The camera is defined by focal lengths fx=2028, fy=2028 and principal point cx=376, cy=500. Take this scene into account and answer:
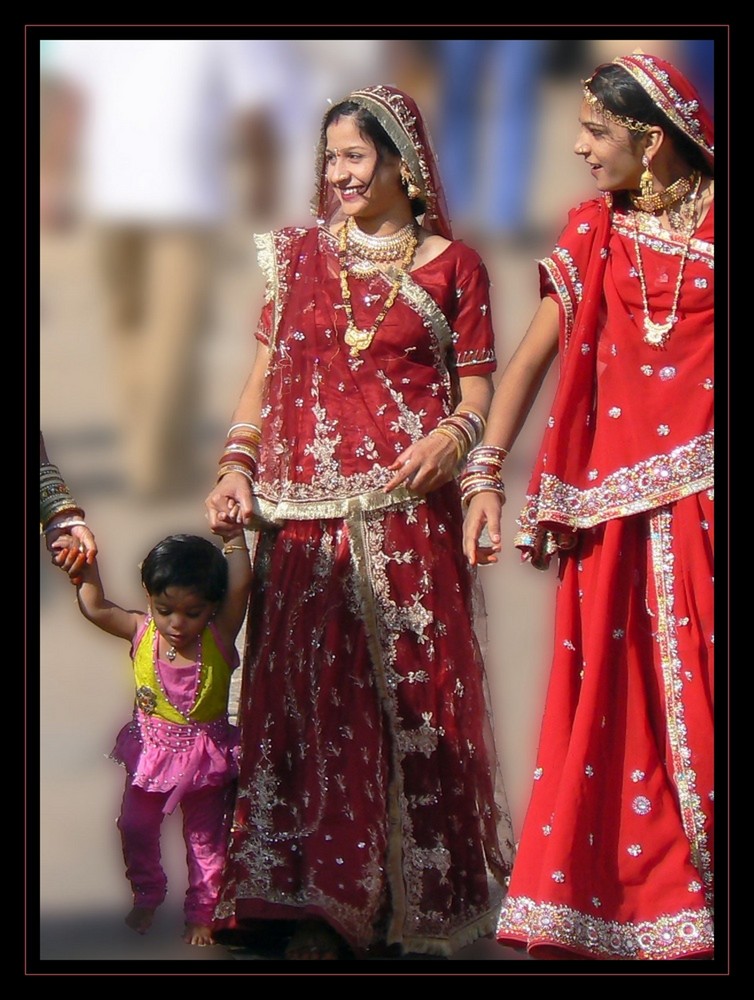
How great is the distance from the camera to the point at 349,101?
479 centimetres

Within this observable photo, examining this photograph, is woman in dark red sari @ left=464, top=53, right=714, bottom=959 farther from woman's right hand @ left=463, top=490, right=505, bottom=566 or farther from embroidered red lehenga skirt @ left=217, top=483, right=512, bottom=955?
embroidered red lehenga skirt @ left=217, top=483, right=512, bottom=955

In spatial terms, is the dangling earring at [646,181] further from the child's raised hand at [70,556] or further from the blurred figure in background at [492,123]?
the child's raised hand at [70,556]

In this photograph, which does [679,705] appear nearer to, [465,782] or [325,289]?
[465,782]

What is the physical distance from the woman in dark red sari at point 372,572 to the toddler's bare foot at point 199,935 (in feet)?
0.08

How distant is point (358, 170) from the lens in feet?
15.6

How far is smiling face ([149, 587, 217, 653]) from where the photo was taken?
4.75m

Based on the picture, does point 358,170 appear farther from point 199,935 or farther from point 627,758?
point 199,935

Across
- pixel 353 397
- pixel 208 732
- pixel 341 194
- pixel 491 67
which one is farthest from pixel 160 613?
pixel 491 67

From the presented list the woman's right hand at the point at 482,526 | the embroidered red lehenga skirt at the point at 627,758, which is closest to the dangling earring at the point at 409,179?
the woman's right hand at the point at 482,526

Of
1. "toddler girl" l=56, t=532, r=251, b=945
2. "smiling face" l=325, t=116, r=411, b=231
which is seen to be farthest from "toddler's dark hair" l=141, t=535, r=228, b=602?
"smiling face" l=325, t=116, r=411, b=231

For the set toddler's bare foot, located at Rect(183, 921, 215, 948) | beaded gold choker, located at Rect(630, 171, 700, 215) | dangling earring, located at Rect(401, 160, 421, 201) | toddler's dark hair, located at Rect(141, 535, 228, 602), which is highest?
dangling earring, located at Rect(401, 160, 421, 201)

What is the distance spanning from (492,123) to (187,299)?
2.99ft

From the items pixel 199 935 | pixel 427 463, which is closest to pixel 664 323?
pixel 427 463

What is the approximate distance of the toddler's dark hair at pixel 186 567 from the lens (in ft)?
15.5
